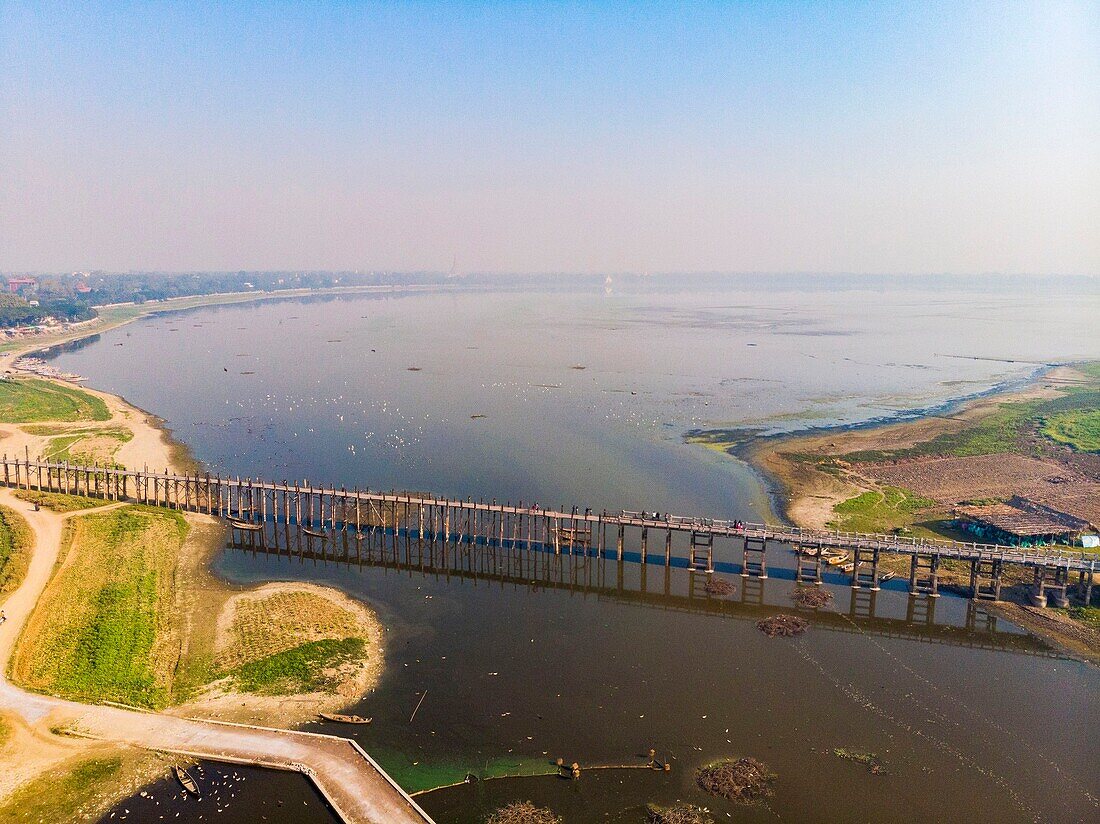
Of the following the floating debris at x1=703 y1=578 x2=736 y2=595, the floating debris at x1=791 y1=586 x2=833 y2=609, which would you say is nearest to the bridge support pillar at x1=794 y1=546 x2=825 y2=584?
the floating debris at x1=791 y1=586 x2=833 y2=609

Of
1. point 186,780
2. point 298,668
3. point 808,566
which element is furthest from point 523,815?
point 808,566

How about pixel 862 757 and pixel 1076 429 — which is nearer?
pixel 862 757

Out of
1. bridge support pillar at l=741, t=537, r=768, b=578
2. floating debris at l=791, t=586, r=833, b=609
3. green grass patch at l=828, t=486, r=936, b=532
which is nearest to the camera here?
floating debris at l=791, t=586, r=833, b=609

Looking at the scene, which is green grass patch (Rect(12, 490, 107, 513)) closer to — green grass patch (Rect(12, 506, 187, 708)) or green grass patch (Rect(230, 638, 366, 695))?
green grass patch (Rect(12, 506, 187, 708))

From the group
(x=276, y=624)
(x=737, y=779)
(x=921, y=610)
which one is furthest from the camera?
(x=921, y=610)

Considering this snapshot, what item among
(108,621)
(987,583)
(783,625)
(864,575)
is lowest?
(783,625)

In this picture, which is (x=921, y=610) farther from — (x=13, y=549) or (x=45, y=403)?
(x=45, y=403)
